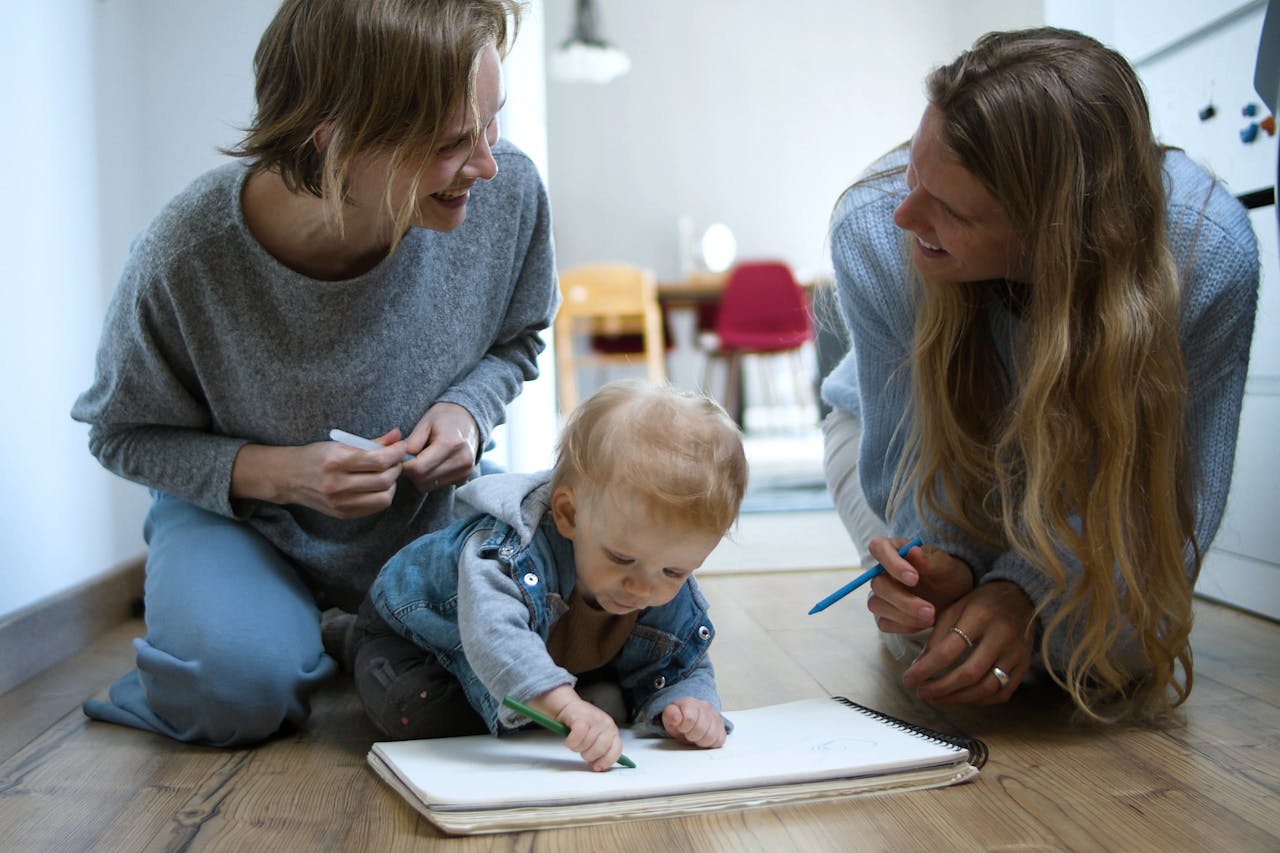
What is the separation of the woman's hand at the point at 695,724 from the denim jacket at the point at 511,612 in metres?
0.04

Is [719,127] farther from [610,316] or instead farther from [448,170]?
[448,170]

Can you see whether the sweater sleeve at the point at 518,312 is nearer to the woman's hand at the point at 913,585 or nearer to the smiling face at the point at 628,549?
the smiling face at the point at 628,549

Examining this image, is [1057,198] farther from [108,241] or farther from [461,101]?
[108,241]

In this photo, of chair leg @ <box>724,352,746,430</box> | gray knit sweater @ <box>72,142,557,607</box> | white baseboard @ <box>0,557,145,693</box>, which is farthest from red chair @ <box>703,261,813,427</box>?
gray knit sweater @ <box>72,142,557,607</box>

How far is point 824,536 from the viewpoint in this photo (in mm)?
2605

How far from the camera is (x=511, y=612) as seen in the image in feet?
3.33

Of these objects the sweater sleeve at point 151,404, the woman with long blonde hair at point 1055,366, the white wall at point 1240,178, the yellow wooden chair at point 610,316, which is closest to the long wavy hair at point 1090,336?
the woman with long blonde hair at point 1055,366

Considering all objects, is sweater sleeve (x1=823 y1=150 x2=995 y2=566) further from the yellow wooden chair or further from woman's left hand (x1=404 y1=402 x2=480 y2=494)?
the yellow wooden chair

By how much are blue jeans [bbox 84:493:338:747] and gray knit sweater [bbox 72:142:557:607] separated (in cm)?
4

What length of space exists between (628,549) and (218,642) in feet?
1.51

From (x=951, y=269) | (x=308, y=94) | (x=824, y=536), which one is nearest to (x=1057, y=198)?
(x=951, y=269)

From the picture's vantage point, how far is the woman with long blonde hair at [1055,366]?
3.46 ft

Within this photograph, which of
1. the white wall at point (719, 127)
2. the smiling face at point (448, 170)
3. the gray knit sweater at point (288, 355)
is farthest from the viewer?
the white wall at point (719, 127)

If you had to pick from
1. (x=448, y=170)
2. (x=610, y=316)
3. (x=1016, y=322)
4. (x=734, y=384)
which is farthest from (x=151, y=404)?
(x=610, y=316)
